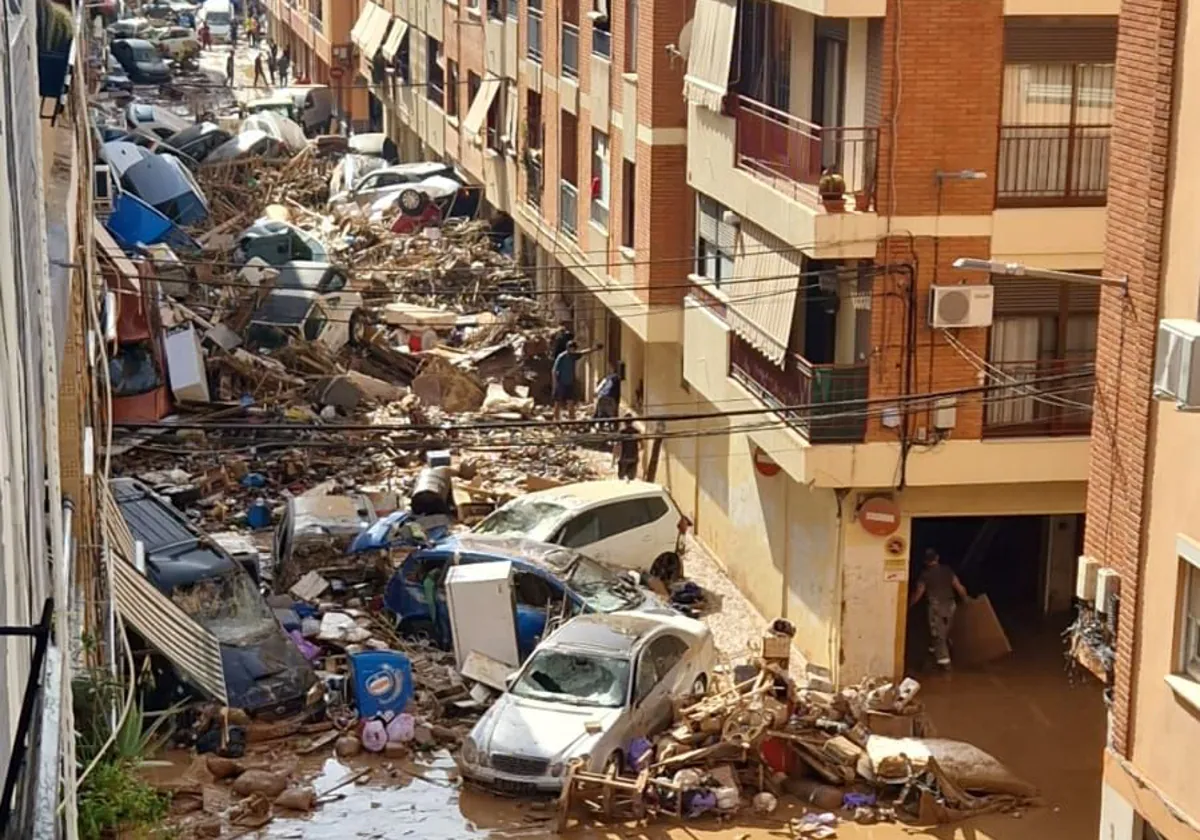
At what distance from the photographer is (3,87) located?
7.95 metres

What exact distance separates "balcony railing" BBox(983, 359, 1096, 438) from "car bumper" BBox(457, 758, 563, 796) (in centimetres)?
615

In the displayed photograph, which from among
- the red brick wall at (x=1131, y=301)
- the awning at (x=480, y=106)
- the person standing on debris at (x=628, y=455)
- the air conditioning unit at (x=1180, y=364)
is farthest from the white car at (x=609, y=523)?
Answer: the awning at (x=480, y=106)

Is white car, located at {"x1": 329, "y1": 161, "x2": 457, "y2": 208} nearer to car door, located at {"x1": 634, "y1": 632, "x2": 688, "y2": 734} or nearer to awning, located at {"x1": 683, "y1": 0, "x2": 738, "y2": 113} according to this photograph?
awning, located at {"x1": 683, "y1": 0, "x2": 738, "y2": 113}

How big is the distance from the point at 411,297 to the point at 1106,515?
2439 centimetres

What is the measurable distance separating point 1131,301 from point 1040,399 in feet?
19.1

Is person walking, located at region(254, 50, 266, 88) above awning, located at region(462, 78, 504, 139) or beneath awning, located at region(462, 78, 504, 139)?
beneath

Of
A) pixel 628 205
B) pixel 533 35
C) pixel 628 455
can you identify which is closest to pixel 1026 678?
pixel 628 455

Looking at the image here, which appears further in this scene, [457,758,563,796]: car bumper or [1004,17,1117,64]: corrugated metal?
[1004,17,1117,64]: corrugated metal

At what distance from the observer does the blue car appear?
69.5ft

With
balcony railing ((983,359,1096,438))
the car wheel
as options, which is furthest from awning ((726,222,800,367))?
the car wheel

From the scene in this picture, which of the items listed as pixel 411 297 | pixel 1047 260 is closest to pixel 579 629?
pixel 1047 260

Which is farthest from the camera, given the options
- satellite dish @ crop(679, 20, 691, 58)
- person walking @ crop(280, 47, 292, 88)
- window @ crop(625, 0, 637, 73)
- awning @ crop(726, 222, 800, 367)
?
person walking @ crop(280, 47, 292, 88)

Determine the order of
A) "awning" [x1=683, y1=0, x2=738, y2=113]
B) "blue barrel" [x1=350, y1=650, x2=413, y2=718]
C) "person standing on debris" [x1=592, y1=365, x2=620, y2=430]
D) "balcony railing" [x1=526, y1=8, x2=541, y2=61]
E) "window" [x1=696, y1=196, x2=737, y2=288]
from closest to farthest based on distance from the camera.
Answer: "blue barrel" [x1=350, y1=650, x2=413, y2=718]
"awning" [x1=683, y1=0, x2=738, y2=113]
"window" [x1=696, y1=196, x2=737, y2=288]
"person standing on debris" [x1=592, y1=365, x2=620, y2=430]
"balcony railing" [x1=526, y1=8, x2=541, y2=61]

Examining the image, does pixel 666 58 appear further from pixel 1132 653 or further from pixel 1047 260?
pixel 1132 653
